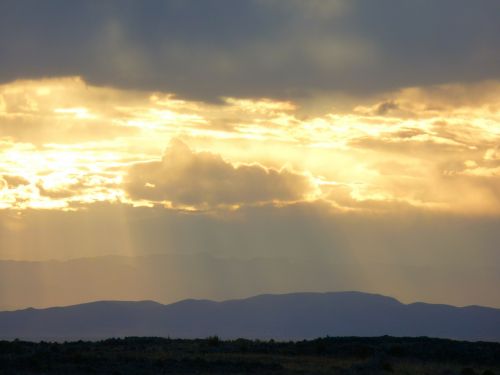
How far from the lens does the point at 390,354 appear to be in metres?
56.6

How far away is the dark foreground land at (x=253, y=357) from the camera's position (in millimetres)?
48156

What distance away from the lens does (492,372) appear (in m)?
48.9

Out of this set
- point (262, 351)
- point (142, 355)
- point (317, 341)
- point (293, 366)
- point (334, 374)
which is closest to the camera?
point (334, 374)

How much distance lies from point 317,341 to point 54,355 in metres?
19.1

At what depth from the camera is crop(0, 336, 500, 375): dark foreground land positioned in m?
48.2

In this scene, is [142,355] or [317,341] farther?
[317,341]

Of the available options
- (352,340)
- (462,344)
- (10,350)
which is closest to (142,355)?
(10,350)

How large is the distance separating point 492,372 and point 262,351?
15542 millimetres

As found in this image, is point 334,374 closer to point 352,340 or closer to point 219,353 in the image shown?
point 219,353

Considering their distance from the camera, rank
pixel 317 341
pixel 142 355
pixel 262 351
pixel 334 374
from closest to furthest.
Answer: pixel 334 374 → pixel 142 355 → pixel 262 351 → pixel 317 341

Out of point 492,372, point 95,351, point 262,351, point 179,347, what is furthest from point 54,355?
point 492,372

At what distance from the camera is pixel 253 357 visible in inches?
2135

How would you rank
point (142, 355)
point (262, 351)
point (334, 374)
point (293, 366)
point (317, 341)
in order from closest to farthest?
point (334, 374)
point (293, 366)
point (142, 355)
point (262, 351)
point (317, 341)

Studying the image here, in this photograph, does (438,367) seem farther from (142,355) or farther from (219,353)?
(142,355)
